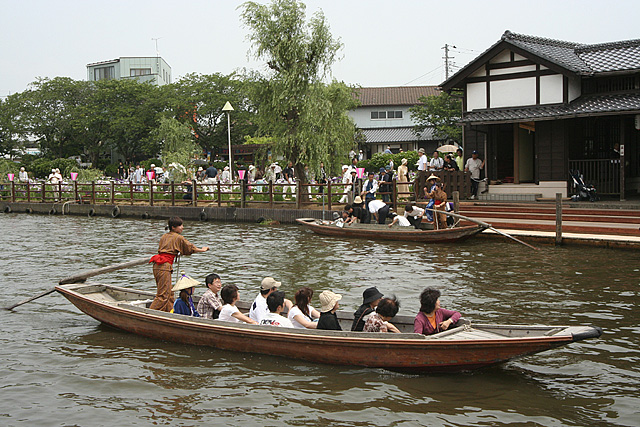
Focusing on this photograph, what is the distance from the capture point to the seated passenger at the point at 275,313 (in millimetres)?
7907

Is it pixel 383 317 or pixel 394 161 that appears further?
pixel 394 161

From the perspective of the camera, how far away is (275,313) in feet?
26.3

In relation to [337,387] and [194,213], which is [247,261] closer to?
[337,387]

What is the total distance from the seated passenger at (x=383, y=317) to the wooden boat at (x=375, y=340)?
243 millimetres

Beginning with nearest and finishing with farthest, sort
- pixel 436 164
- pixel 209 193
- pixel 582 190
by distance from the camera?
pixel 582 190, pixel 436 164, pixel 209 193

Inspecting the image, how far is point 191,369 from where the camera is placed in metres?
7.81

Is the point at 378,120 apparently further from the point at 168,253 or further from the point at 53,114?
the point at 168,253

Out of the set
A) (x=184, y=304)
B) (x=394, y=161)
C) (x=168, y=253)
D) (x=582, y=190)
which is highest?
(x=394, y=161)

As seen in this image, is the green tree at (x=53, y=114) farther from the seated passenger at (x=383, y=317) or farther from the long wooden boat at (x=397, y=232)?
the seated passenger at (x=383, y=317)

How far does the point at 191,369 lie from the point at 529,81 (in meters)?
16.9

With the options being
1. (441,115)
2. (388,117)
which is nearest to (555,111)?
(441,115)

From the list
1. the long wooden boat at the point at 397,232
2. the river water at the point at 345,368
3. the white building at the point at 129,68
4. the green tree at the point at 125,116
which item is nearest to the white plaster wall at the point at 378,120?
the green tree at the point at 125,116

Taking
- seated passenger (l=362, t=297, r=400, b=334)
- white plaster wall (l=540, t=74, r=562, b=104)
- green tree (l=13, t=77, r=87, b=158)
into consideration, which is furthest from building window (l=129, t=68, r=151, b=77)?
seated passenger (l=362, t=297, r=400, b=334)

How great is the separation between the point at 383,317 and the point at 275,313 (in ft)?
4.92
